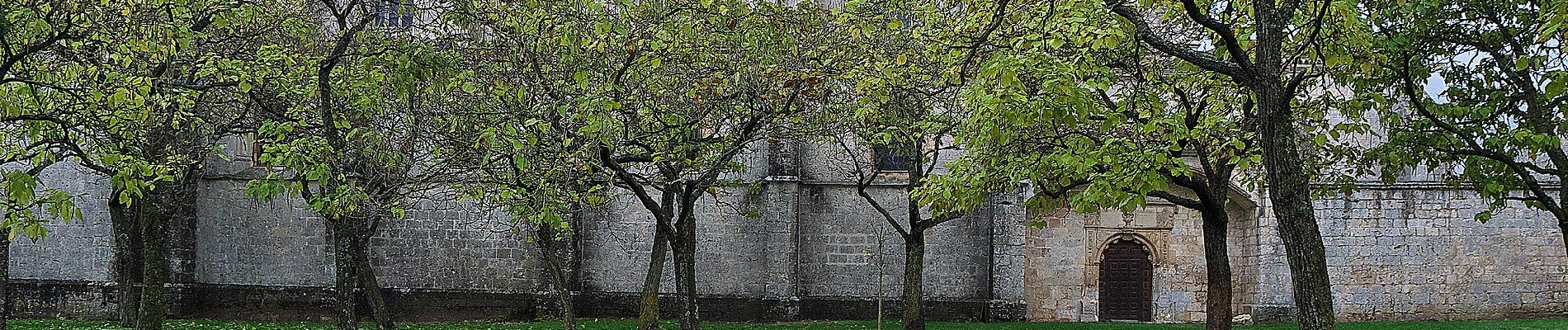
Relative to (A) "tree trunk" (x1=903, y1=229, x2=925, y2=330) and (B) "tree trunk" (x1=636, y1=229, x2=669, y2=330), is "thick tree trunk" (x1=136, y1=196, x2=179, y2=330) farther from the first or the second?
(A) "tree trunk" (x1=903, y1=229, x2=925, y2=330)

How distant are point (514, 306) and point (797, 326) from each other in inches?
179

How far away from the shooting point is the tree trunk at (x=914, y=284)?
54.0 feet

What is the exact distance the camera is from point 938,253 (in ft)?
65.6

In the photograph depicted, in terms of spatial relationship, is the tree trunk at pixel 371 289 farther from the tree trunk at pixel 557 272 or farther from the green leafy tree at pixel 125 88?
the green leafy tree at pixel 125 88

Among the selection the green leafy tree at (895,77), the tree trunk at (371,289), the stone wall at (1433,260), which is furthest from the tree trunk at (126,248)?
the stone wall at (1433,260)

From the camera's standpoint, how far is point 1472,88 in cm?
1025

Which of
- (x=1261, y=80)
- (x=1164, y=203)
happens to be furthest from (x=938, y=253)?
(x=1261, y=80)

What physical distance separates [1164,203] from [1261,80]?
14.4 m

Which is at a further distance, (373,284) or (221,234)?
(221,234)

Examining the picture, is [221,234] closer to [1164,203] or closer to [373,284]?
[373,284]

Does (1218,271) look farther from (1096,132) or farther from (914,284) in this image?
(914,284)

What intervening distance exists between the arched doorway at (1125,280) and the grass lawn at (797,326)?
185 cm

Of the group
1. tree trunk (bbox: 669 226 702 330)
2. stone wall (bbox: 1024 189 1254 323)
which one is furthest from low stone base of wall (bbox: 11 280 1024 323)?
tree trunk (bbox: 669 226 702 330)

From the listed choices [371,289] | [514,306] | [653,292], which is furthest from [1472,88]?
[514,306]
